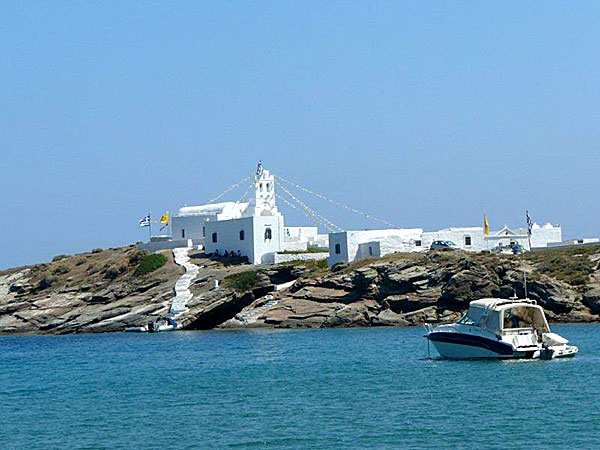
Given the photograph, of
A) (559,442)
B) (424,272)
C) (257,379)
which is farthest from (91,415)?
(424,272)

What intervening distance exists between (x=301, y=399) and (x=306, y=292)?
1467 inches

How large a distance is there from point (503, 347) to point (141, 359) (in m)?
19.5

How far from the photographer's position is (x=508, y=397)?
3712cm

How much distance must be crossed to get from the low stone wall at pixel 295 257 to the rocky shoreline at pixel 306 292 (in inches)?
80.5

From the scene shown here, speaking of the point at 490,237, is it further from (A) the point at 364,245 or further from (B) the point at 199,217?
(B) the point at 199,217

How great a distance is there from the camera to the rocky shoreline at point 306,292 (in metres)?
71.0

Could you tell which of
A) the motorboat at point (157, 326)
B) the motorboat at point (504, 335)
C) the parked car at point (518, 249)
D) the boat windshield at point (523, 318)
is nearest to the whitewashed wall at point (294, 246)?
the motorboat at point (157, 326)

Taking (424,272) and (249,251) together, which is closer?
(424,272)

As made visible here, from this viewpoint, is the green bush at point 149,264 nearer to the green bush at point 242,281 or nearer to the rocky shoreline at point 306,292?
the rocky shoreline at point 306,292

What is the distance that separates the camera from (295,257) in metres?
87.1

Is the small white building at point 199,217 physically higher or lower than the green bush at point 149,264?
higher

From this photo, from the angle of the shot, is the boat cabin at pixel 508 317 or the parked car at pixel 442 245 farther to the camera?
the parked car at pixel 442 245

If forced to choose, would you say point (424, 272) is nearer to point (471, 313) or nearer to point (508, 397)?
point (471, 313)

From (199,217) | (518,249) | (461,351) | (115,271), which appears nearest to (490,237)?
(518,249)
